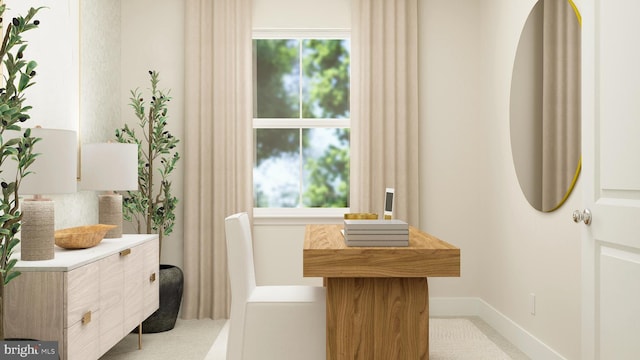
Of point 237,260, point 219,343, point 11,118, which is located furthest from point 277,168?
point 11,118

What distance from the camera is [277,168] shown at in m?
4.20

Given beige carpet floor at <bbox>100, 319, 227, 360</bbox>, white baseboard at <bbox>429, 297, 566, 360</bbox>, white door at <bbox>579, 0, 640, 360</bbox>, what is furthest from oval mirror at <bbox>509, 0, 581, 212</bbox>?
beige carpet floor at <bbox>100, 319, 227, 360</bbox>

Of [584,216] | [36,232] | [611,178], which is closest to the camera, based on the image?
[611,178]

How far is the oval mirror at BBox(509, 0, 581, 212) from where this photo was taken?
8.46 feet

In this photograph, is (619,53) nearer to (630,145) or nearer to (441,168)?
(630,145)

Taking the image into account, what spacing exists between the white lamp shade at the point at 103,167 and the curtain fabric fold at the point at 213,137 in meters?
0.95

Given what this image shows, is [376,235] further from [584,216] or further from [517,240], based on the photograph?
[517,240]

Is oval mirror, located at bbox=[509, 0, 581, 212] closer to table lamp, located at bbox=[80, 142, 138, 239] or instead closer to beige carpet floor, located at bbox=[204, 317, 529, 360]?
beige carpet floor, located at bbox=[204, 317, 529, 360]

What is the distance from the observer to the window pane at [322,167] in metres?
4.20

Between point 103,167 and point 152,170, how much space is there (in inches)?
38.6

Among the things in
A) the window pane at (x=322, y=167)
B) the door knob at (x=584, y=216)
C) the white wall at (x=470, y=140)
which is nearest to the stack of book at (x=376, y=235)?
the door knob at (x=584, y=216)

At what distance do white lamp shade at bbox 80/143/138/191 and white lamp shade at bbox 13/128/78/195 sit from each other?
2.49 feet

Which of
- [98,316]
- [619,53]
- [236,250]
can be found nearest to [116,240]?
[98,316]

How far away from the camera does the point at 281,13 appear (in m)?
4.05
